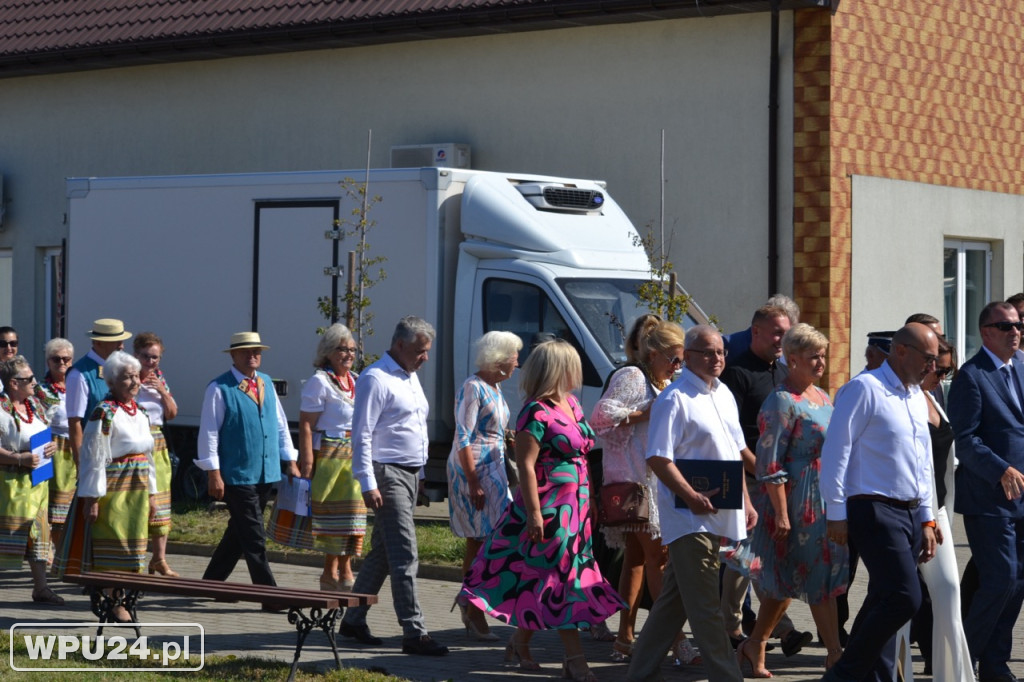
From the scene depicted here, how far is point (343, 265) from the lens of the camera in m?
15.4

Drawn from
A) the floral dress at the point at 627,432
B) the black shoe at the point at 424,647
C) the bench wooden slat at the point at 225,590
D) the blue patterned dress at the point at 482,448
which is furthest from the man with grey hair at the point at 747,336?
the bench wooden slat at the point at 225,590

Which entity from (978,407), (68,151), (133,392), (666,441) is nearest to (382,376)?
(133,392)

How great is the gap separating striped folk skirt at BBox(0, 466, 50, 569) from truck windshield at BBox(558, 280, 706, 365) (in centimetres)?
481

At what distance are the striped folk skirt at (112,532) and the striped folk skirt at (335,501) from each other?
4.60 feet

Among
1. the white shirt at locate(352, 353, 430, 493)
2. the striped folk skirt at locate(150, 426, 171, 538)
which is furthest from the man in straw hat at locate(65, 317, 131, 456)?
the white shirt at locate(352, 353, 430, 493)

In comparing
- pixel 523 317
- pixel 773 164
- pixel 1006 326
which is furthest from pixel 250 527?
pixel 773 164

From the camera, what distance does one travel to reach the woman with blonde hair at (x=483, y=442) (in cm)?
955

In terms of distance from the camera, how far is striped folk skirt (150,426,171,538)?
36.0 feet

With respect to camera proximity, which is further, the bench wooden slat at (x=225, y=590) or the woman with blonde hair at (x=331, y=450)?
the woman with blonde hair at (x=331, y=450)

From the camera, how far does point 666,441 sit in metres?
7.85

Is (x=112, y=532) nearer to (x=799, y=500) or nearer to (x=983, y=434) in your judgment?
(x=799, y=500)

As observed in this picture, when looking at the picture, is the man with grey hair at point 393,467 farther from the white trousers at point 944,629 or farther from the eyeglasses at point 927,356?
the eyeglasses at point 927,356

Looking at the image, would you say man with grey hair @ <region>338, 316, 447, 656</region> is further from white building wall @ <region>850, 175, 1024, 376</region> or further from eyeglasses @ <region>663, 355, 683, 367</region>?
white building wall @ <region>850, 175, 1024, 376</region>

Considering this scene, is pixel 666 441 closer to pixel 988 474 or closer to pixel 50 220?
pixel 988 474
